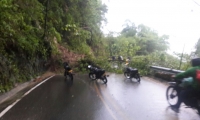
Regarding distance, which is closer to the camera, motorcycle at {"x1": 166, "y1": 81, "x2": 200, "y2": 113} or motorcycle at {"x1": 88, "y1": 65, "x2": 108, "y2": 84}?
motorcycle at {"x1": 166, "y1": 81, "x2": 200, "y2": 113}

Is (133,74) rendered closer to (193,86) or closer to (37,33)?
(37,33)

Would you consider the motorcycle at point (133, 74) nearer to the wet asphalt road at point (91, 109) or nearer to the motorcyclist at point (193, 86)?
the wet asphalt road at point (91, 109)

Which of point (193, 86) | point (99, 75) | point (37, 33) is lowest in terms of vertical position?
point (99, 75)

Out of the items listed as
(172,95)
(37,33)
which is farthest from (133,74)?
(37,33)

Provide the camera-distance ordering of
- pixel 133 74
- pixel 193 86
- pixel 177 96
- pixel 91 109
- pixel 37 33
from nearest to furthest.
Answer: pixel 193 86 → pixel 91 109 → pixel 177 96 → pixel 133 74 → pixel 37 33

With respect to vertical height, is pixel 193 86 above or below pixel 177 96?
above

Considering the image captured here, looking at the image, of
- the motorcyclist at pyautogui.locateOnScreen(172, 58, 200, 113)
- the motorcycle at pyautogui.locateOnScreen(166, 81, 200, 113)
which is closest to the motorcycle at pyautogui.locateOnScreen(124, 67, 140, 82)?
the motorcycle at pyautogui.locateOnScreen(166, 81, 200, 113)

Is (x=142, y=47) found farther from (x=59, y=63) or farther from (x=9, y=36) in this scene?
(x=9, y=36)

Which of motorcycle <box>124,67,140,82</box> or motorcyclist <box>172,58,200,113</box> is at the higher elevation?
motorcyclist <box>172,58,200,113</box>

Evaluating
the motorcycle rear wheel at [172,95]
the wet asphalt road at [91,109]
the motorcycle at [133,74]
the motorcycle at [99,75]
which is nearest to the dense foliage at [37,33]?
the wet asphalt road at [91,109]

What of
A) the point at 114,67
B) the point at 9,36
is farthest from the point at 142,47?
the point at 9,36

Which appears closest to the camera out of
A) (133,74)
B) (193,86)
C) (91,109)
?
(193,86)

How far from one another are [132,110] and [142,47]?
38.6 meters

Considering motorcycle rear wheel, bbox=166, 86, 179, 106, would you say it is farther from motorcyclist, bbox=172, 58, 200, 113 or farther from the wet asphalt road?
motorcyclist, bbox=172, 58, 200, 113
